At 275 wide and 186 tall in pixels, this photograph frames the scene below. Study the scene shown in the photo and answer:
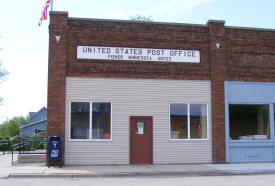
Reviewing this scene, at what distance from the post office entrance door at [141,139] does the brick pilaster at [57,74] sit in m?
3.04

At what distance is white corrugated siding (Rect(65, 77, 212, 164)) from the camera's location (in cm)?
1570

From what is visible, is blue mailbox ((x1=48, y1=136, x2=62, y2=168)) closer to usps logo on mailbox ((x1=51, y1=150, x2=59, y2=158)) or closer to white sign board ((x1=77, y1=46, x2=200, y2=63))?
usps logo on mailbox ((x1=51, y1=150, x2=59, y2=158))

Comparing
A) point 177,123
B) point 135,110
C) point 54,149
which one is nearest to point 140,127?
point 135,110

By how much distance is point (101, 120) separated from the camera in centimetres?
1591

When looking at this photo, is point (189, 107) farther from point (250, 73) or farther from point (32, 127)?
point (32, 127)

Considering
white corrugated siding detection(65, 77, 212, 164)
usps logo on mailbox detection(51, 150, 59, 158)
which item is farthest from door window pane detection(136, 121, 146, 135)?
usps logo on mailbox detection(51, 150, 59, 158)

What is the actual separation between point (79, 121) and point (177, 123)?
441 centimetres

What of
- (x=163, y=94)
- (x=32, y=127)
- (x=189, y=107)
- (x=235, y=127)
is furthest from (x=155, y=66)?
(x=32, y=127)

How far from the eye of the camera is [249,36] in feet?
57.8

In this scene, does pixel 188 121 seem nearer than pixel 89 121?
No

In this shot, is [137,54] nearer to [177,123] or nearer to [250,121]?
[177,123]

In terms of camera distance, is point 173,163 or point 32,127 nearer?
point 173,163

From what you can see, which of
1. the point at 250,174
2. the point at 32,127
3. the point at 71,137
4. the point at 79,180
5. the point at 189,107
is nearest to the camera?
the point at 79,180

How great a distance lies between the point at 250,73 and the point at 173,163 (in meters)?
5.71
